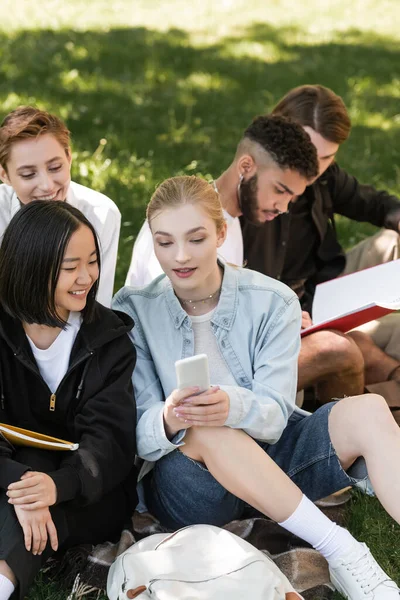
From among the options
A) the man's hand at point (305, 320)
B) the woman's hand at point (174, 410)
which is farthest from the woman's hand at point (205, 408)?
the man's hand at point (305, 320)

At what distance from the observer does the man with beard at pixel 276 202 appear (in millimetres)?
3924

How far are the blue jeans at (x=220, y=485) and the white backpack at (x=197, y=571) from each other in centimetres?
18

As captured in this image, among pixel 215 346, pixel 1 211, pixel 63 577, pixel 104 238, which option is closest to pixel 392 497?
pixel 215 346

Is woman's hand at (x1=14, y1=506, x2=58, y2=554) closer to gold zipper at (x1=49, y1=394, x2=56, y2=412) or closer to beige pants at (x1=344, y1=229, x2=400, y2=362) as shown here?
gold zipper at (x1=49, y1=394, x2=56, y2=412)

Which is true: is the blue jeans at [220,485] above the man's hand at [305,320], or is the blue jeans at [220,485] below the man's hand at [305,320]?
below

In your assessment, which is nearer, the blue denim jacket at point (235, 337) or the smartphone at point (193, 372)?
the smartphone at point (193, 372)

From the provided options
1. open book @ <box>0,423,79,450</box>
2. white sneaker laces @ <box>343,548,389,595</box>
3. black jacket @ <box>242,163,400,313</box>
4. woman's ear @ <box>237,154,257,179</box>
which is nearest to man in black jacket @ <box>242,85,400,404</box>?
black jacket @ <box>242,163,400,313</box>

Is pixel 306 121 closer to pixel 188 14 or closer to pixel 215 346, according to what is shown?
pixel 215 346

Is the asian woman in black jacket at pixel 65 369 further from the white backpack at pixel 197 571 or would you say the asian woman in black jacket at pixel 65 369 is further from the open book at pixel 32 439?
the white backpack at pixel 197 571

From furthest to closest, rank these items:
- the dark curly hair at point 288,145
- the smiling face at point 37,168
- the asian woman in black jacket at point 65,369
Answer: the dark curly hair at point 288,145 → the smiling face at point 37,168 → the asian woman in black jacket at point 65,369

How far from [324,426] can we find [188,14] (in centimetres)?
675

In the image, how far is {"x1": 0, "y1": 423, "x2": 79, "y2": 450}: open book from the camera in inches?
118

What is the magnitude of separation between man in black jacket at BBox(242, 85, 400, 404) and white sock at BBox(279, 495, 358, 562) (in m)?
1.23

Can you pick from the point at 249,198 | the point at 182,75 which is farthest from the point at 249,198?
the point at 182,75
